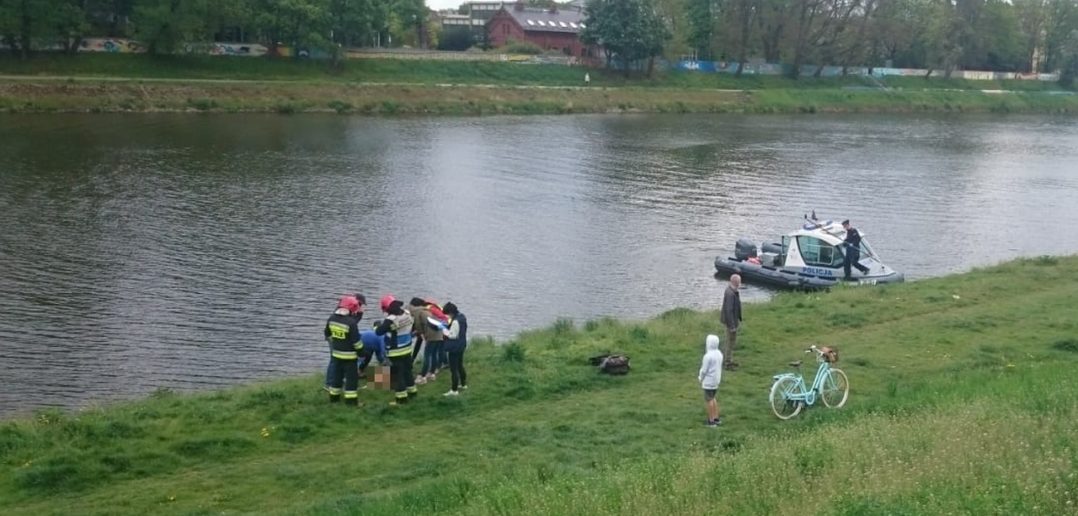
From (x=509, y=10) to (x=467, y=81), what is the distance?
3978 cm

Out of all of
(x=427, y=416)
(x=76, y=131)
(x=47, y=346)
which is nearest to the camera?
(x=427, y=416)

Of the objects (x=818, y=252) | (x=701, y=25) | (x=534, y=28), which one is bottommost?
(x=818, y=252)

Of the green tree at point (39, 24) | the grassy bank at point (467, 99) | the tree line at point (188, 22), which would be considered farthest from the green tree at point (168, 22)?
the grassy bank at point (467, 99)

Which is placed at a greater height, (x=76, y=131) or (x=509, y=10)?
(x=509, y=10)

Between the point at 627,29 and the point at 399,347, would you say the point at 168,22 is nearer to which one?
the point at 627,29

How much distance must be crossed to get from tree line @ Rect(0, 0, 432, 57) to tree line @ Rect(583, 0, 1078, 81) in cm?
2628

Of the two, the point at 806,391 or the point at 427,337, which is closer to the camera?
the point at 806,391

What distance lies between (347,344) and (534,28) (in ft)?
394

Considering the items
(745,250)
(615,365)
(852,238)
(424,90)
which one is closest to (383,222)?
(745,250)

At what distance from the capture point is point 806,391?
18.1 metres

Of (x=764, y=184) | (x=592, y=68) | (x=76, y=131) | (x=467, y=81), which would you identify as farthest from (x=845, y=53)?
(x=76, y=131)

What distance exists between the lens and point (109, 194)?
45312 millimetres

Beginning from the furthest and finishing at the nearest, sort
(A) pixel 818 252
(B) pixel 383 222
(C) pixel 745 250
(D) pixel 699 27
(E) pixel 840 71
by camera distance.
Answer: (E) pixel 840 71 → (D) pixel 699 27 → (B) pixel 383 222 → (C) pixel 745 250 → (A) pixel 818 252

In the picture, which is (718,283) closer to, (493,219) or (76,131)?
(493,219)
